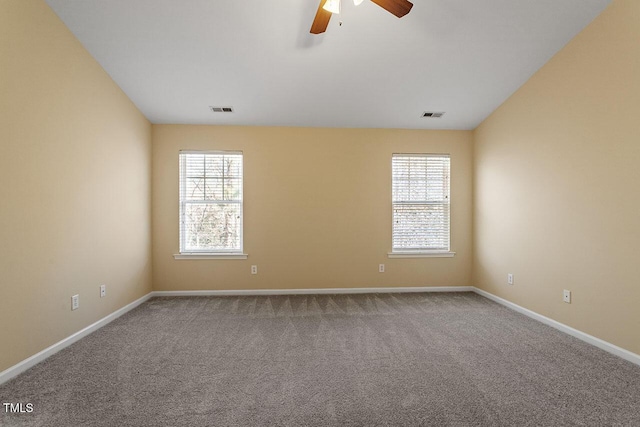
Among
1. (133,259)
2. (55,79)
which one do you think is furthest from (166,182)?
(55,79)

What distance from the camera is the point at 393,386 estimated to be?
2.04 m

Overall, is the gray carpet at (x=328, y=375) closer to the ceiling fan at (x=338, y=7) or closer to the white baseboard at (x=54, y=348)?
the white baseboard at (x=54, y=348)

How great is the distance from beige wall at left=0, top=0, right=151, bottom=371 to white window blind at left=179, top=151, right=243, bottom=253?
31.5 inches

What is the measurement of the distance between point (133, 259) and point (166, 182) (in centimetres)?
113

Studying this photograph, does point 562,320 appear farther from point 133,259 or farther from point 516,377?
point 133,259

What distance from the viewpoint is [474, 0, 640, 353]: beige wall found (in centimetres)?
249

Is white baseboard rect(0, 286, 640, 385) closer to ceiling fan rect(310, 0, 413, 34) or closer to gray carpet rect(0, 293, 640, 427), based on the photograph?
gray carpet rect(0, 293, 640, 427)

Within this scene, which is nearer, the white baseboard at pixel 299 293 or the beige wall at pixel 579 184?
the white baseboard at pixel 299 293

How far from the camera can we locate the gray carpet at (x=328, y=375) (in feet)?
5.74

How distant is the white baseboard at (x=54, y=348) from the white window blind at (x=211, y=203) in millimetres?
1203

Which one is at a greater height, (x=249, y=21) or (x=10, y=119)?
(x=249, y=21)

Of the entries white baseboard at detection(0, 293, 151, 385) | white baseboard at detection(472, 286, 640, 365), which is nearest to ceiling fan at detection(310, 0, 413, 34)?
white baseboard at detection(472, 286, 640, 365)

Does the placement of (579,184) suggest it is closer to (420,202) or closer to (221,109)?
(420,202)

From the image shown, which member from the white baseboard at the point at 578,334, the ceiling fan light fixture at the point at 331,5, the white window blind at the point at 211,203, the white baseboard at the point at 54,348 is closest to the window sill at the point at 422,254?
the white baseboard at the point at 578,334
